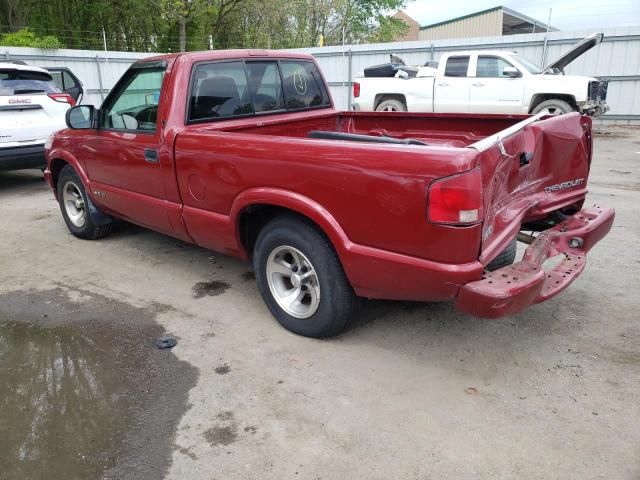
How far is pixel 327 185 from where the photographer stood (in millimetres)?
3041

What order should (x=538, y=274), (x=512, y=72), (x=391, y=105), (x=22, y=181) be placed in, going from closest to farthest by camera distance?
(x=538, y=274), (x=22, y=181), (x=512, y=72), (x=391, y=105)

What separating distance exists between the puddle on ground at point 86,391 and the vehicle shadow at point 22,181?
16.2ft

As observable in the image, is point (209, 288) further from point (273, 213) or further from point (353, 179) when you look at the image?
point (353, 179)

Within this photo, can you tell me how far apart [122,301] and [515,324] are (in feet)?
9.74

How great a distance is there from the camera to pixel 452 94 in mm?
12977

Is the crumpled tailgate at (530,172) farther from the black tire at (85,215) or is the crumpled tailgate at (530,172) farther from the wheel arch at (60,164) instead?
the black tire at (85,215)

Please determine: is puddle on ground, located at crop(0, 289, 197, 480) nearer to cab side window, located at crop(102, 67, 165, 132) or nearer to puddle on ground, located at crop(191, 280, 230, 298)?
puddle on ground, located at crop(191, 280, 230, 298)

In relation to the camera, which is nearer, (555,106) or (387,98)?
(555,106)

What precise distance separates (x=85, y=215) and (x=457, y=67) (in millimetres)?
10043

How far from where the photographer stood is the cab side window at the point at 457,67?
12789mm

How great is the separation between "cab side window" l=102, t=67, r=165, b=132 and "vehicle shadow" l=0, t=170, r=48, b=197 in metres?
4.45

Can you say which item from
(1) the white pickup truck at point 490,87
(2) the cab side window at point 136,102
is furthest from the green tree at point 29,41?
(2) the cab side window at point 136,102

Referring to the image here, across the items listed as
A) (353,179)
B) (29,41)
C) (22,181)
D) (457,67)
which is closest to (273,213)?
(353,179)

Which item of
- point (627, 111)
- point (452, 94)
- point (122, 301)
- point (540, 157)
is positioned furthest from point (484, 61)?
point (122, 301)
